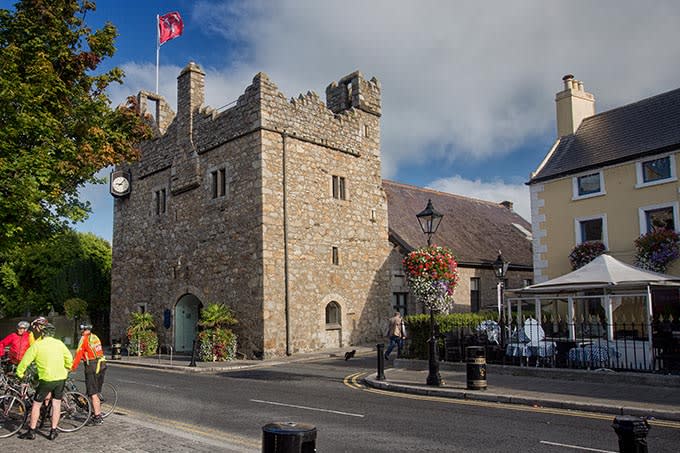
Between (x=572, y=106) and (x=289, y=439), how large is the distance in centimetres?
2422

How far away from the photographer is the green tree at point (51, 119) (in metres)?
12.4

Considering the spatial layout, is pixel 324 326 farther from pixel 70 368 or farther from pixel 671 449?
pixel 671 449

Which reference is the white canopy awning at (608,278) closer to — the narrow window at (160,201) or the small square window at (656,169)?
the small square window at (656,169)

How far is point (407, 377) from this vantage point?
52.3 ft

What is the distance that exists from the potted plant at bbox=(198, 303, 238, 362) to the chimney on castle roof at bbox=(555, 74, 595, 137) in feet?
53.4

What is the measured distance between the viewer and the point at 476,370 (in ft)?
42.4

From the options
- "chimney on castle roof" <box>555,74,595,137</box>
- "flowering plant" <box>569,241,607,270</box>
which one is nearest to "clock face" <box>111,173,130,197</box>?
"chimney on castle roof" <box>555,74,595,137</box>

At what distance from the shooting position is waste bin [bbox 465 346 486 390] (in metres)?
12.9

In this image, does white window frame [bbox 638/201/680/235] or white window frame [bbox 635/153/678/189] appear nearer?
white window frame [bbox 638/201/680/235]

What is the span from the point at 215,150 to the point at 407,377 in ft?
47.5

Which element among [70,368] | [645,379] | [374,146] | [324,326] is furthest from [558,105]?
[70,368]

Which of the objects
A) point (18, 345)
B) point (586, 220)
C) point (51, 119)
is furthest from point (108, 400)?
point (586, 220)

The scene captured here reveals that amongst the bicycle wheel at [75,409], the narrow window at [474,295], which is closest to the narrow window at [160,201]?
the narrow window at [474,295]

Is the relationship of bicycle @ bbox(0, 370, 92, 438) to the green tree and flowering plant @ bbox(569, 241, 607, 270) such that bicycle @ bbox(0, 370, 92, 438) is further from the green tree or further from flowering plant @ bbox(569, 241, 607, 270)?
flowering plant @ bbox(569, 241, 607, 270)
